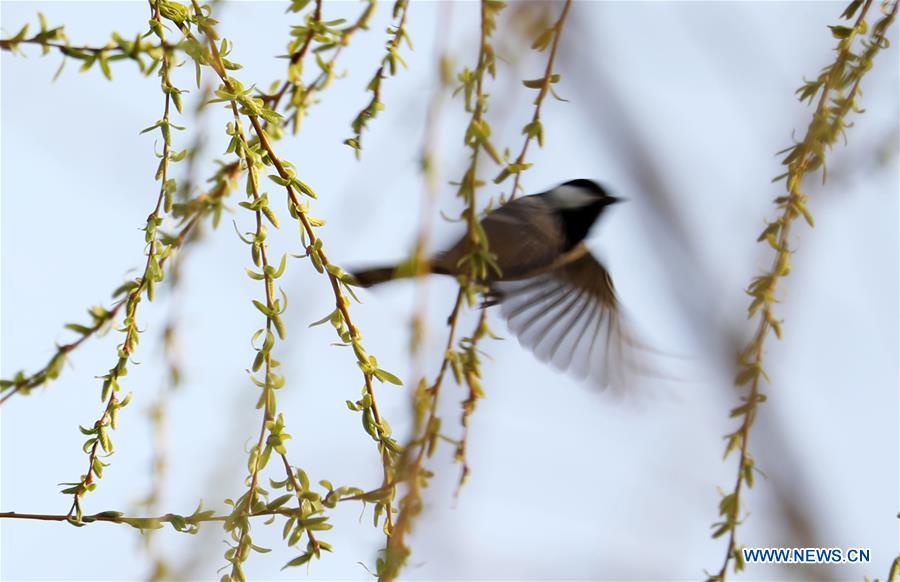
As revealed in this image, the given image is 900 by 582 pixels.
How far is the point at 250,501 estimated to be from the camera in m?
1.42

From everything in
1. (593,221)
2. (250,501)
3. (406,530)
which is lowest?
(406,530)

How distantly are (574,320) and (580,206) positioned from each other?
1.43 feet

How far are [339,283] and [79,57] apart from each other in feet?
1.58

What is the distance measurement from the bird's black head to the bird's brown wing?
0.12 m

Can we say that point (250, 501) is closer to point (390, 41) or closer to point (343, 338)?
point (343, 338)

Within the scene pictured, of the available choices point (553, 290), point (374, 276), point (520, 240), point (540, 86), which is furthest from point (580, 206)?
point (540, 86)

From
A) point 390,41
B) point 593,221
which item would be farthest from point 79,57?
point 593,221

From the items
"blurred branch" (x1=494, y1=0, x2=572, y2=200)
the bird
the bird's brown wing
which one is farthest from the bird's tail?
"blurred branch" (x1=494, y1=0, x2=572, y2=200)

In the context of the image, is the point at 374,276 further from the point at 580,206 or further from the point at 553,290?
the point at 580,206

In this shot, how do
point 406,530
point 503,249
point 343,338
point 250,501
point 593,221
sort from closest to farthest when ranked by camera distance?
1. point 406,530
2. point 250,501
3. point 343,338
4. point 503,249
5. point 593,221

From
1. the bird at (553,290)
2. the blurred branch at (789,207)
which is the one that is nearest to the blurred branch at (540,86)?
the blurred branch at (789,207)

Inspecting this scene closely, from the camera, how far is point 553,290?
268 centimetres

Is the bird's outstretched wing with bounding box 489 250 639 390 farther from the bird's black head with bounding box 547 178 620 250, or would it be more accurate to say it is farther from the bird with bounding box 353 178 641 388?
the bird's black head with bounding box 547 178 620 250

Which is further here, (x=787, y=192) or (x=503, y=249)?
(x=503, y=249)
